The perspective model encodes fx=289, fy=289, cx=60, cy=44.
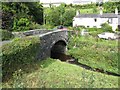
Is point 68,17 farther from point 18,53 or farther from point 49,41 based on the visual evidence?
point 18,53

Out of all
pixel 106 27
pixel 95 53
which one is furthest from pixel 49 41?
pixel 106 27

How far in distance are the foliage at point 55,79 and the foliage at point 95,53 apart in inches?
165

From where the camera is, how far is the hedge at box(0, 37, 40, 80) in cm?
1167

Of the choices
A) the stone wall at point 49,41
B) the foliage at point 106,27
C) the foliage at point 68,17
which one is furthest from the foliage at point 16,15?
the foliage at point 68,17

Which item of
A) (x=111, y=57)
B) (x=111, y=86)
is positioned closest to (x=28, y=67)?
(x=111, y=86)

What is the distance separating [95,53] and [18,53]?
9771 mm

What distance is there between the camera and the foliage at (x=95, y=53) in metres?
19.6

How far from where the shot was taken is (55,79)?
42.8 ft

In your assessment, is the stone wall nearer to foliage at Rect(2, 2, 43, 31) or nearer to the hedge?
the hedge

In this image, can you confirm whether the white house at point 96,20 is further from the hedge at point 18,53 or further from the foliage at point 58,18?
the hedge at point 18,53

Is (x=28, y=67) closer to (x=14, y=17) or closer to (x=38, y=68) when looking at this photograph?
(x=38, y=68)

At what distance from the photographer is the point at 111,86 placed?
41.6 ft

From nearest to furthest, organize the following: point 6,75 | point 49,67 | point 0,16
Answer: point 6,75
point 49,67
point 0,16

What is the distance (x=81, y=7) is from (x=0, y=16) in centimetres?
3618
